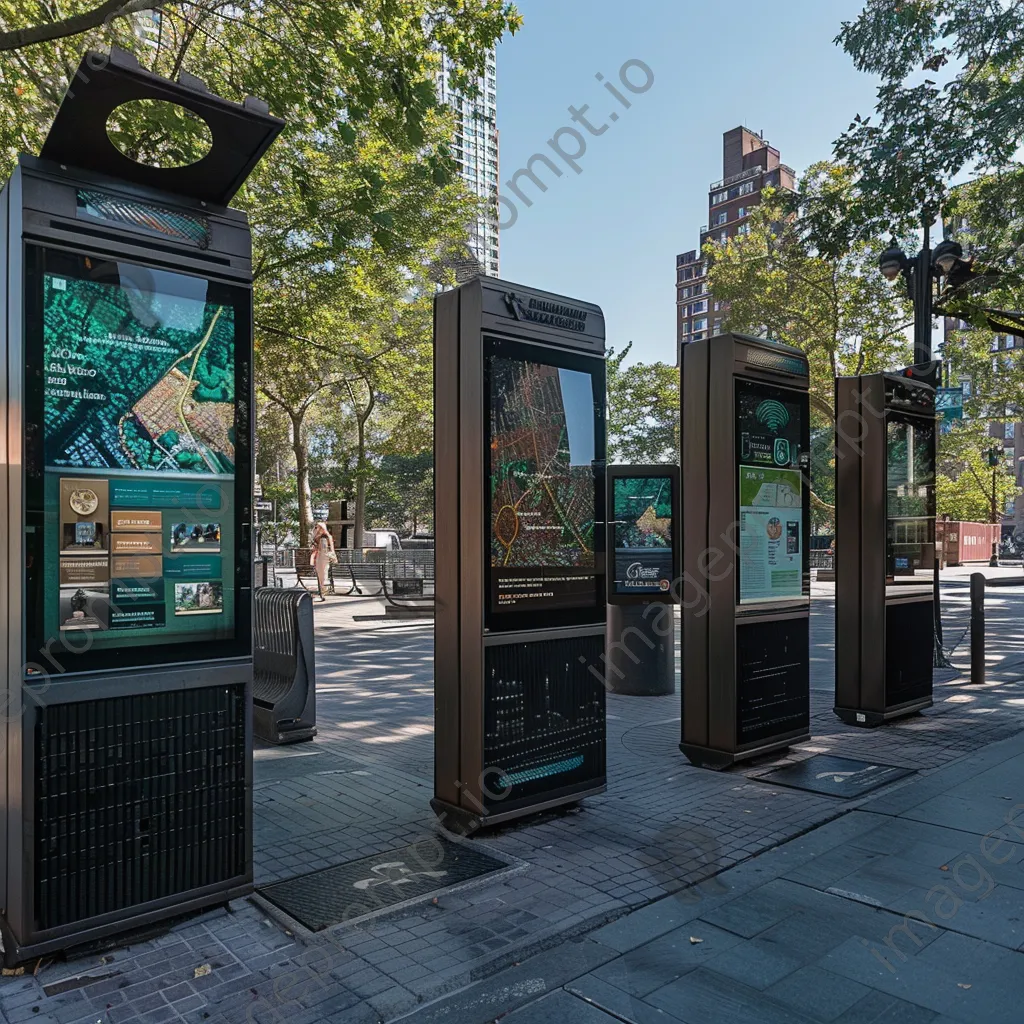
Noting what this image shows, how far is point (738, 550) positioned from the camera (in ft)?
19.4

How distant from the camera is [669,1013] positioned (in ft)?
9.57

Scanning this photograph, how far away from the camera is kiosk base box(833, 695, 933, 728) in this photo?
24.1ft

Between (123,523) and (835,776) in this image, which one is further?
(835,776)

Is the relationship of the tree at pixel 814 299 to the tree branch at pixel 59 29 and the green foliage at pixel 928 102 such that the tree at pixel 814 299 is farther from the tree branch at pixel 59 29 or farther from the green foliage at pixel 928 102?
the tree branch at pixel 59 29

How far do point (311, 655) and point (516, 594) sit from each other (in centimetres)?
301

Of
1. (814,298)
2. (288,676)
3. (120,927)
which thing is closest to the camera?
(120,927)

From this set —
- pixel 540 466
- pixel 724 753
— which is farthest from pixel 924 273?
pixel 540 466

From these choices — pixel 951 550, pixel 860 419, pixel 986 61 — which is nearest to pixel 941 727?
pixel 860 419

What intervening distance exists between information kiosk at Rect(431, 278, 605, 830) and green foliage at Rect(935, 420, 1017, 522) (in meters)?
34.1

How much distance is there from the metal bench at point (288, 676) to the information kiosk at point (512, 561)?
2399 mm

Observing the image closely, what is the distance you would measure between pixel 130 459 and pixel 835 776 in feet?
16.6

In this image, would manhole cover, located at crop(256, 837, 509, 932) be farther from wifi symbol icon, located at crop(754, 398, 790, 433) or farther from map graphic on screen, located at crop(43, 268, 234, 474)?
wifi symbol icon, located at crop(754, 398, 790, 433)

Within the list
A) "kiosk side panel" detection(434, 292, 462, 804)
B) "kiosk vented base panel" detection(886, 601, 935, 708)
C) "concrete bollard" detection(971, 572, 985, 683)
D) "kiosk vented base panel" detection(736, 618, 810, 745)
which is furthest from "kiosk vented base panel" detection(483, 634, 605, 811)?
"concrete bollard" detection(971, 572, 985, 683)

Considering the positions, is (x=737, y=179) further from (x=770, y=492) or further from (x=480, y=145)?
(x=770, y=492)
